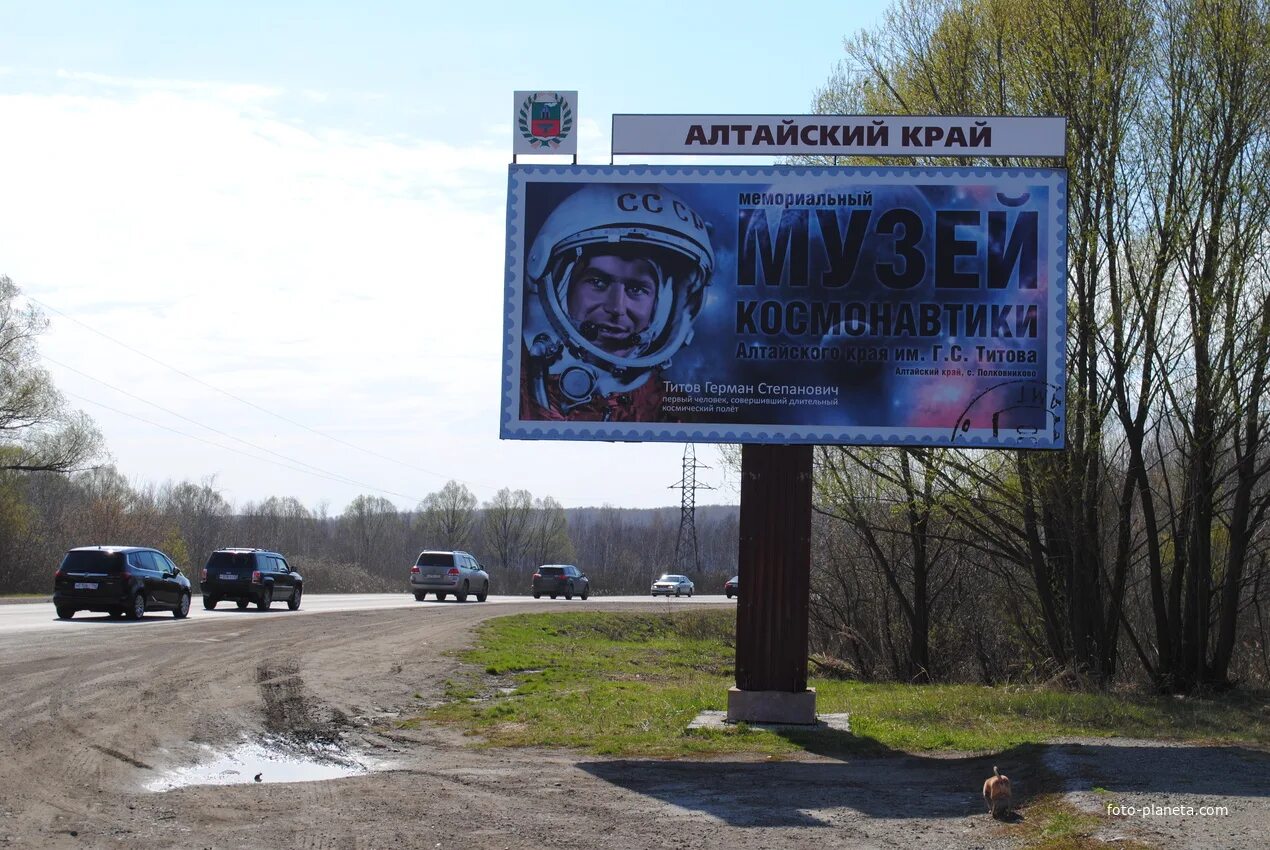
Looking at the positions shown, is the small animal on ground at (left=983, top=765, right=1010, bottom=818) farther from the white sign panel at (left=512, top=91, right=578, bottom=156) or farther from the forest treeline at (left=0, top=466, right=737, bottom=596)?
the forest treeline at (left=0, top=466, right=737, bottom=596)

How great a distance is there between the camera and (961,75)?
833 inches

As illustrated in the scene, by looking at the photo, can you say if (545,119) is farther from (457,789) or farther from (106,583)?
(106,583)

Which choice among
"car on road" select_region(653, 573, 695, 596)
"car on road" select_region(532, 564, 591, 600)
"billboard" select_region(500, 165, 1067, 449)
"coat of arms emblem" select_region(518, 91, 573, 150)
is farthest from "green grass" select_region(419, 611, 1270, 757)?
"car on road" select_region(653, 573, 695, 596)

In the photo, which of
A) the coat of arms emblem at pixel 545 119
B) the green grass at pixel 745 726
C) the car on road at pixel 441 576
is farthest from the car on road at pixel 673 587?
the coat of arms emblem at pixel 545 119

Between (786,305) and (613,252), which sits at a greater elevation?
(613,252)

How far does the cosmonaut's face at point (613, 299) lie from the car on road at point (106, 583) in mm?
17611

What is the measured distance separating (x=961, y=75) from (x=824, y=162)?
8.75ft

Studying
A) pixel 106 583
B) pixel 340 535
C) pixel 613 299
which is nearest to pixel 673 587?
pixel 106 583

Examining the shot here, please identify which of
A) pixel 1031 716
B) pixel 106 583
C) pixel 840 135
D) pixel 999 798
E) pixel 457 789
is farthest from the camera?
pixel 106 583

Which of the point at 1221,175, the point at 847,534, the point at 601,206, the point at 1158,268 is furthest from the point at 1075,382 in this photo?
the point at 847,534

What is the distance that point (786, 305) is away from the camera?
562 inches

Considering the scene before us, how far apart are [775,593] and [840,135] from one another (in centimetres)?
537

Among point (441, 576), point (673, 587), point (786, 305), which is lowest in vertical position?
point (673, 587)

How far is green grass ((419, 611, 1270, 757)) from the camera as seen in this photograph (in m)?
13.0
